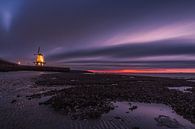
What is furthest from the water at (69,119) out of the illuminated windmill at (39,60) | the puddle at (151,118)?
the illuminated windmill at (39,60)

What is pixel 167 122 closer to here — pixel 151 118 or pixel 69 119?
pixel 151 118

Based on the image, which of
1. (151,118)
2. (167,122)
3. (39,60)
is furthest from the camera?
(39,60)

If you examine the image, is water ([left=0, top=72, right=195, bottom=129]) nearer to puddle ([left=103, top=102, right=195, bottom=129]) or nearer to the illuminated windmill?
puddle ([left=103, top=102, right=195, bottom=129])

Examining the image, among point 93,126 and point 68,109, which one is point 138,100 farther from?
point 93,126

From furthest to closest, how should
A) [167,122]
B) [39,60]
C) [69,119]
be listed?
[39,60] → [167,122] → [69,119]

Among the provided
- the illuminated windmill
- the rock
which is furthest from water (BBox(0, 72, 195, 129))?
the illuminated windmill

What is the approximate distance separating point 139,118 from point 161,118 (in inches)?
67.6

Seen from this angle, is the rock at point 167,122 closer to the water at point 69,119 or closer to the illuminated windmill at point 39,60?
the water at point 69,119

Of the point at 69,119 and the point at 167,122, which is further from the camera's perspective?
the point at 167,122

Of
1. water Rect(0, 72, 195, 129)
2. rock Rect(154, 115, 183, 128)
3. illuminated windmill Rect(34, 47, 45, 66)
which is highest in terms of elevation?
illuminated windmill Rect(34, 47, 45, 66)

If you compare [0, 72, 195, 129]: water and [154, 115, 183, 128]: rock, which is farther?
[154, 115, 183, 128]: rock

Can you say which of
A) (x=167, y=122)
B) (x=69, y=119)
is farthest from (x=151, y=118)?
(x=69, y=119)

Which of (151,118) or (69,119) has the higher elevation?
(69,119)

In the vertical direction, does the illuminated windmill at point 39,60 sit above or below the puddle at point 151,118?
above
